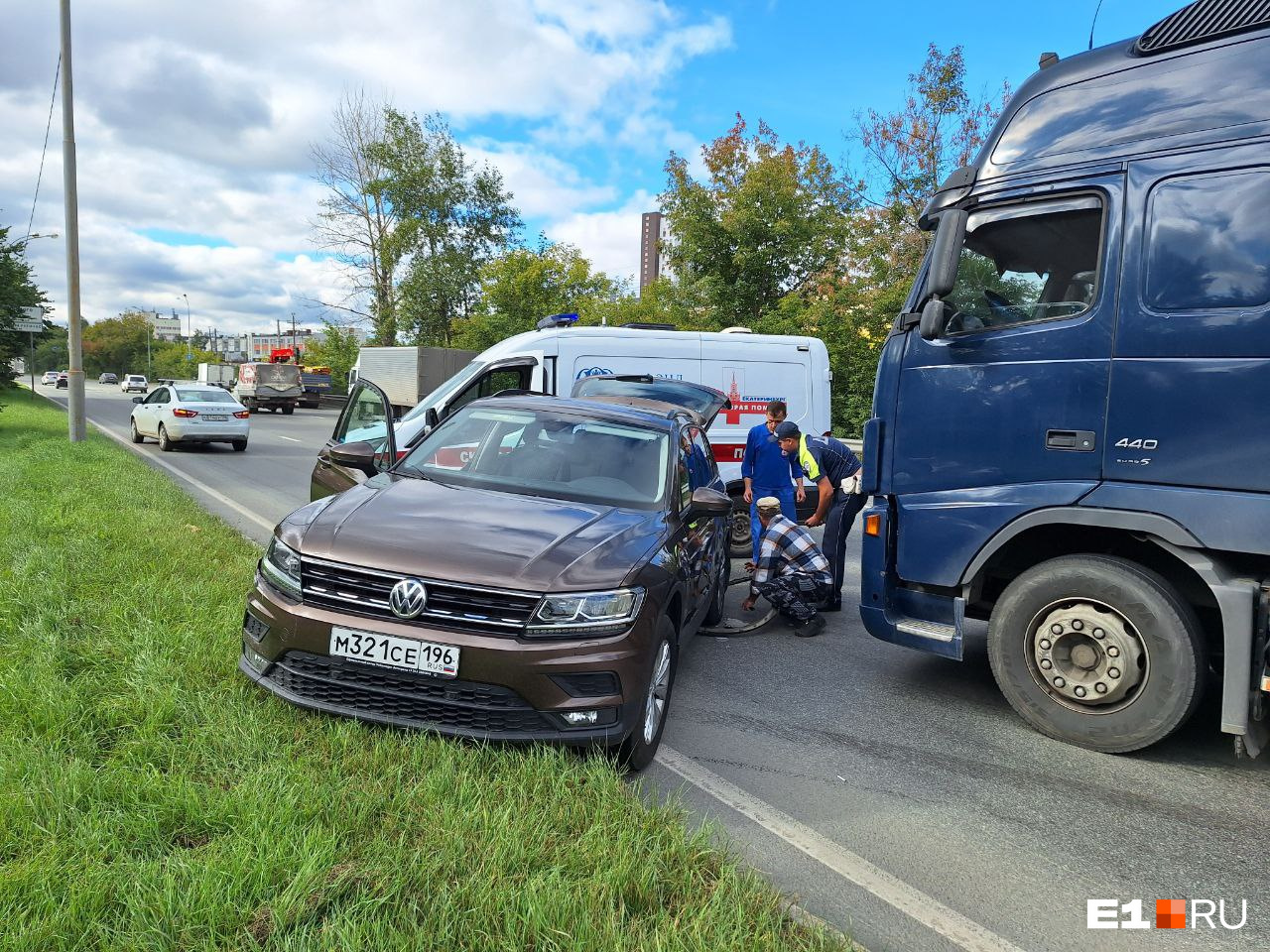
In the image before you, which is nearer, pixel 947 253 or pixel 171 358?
pixel 947 253

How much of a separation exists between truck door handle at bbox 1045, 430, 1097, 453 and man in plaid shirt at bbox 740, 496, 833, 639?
237 centimetres

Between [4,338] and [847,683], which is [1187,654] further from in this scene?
[4,338]

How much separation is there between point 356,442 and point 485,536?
1.76m

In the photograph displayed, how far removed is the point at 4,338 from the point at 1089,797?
2598 centimetres

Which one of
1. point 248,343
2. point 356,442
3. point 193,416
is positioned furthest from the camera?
point 248,343

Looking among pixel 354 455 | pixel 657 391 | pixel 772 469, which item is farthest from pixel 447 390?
pixel 354 455

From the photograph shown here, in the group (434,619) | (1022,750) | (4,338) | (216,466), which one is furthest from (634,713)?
(4,338)

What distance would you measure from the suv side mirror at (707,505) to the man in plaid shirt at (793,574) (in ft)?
5.78

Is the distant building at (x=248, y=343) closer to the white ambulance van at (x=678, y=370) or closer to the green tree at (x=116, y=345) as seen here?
the green tree at (x=116, y=345)

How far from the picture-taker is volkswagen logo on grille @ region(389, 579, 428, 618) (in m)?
3.34

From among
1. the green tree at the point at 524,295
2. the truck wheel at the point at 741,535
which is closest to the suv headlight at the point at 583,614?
the truck wheel at the point at 741,535

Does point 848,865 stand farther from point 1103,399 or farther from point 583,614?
point 1103,399

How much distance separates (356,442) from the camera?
5.04m

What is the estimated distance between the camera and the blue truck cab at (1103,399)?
12.1ft
